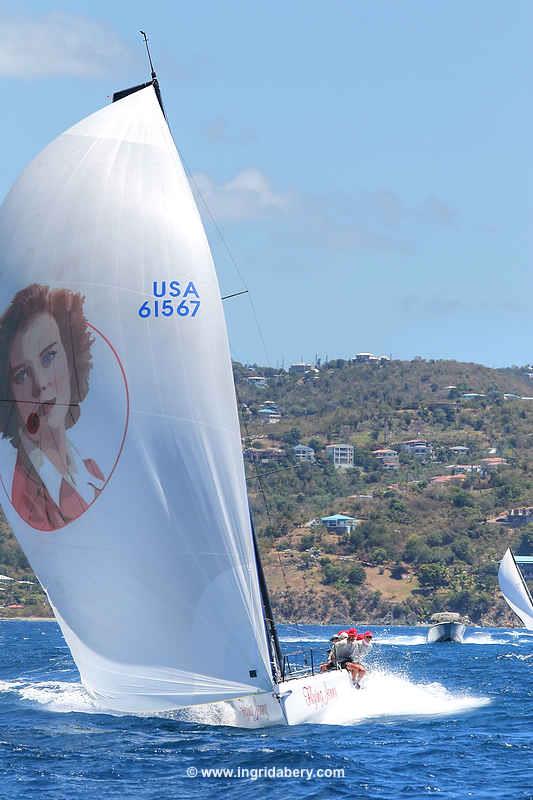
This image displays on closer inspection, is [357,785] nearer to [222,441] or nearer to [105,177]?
[222,441]

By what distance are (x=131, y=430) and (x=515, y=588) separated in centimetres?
5795

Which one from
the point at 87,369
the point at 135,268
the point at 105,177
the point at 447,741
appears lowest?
the point at 447,741

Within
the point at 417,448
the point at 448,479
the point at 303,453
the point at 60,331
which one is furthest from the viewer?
the point at 417,448

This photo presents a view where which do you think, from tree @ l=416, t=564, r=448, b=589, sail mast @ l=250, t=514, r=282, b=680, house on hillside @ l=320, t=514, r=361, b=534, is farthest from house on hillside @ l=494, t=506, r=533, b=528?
sail mast @ l=250, t=514, r=282, b=680

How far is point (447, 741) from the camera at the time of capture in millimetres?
24484

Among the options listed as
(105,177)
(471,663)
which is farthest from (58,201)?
(471,663)

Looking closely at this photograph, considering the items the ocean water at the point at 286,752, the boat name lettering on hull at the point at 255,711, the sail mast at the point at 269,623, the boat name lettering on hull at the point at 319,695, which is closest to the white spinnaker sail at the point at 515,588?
the ocean water at the point at 286,752

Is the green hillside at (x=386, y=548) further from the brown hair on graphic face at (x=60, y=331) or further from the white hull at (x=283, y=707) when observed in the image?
the brown hair on graphic face at (x=60, y=331)

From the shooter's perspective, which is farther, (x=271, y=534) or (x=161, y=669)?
(x=271, y=534)

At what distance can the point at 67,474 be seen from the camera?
2389cm

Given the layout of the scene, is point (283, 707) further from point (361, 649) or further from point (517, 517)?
point (517, 517)

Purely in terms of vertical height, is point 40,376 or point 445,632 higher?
point 40,376

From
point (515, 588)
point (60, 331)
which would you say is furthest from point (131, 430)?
point (515, 588)

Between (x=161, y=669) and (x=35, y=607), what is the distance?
105612mm
